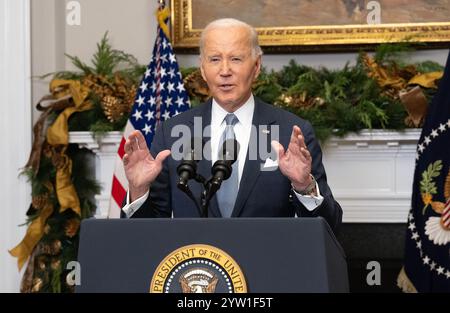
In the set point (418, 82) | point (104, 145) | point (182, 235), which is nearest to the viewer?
point (182, 235)

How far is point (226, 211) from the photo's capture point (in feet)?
9.12

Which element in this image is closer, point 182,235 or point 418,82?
point 182,235

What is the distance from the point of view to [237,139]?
2887 mm

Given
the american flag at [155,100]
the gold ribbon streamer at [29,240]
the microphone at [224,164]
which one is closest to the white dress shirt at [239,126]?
the microphone at [224,164]

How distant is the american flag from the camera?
4.53m

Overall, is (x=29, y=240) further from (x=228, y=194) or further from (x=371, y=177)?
(x=228, y=194)

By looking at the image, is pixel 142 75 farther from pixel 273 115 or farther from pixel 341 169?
pixel 273 115

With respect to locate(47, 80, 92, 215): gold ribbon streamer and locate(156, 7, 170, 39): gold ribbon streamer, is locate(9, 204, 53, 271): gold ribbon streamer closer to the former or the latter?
locate(47, 80, 92, 215): gold ribbon streamer

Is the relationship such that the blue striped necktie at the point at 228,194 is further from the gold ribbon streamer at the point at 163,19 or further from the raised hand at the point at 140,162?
the gold ribbon streamer at the point at 163,19

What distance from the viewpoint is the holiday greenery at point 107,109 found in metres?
4.57

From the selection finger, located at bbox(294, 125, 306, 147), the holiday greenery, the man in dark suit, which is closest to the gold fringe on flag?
the holiday greenery

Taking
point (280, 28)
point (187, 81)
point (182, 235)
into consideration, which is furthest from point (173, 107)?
point (182, 235)

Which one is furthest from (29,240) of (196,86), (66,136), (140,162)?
(140,162)
